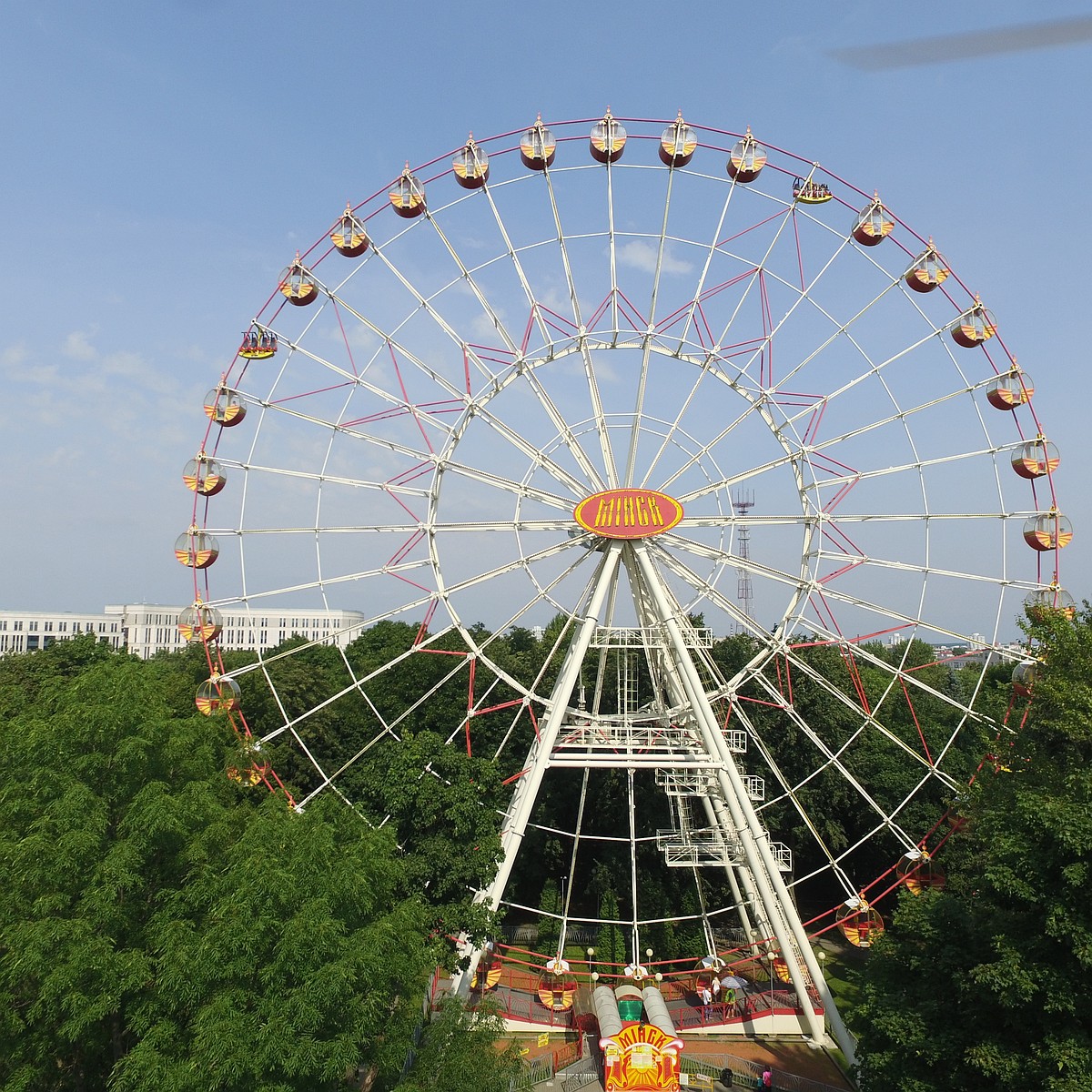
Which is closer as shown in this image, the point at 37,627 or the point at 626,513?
the point at 626,513

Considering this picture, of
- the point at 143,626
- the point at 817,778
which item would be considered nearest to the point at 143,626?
the point at 143,626

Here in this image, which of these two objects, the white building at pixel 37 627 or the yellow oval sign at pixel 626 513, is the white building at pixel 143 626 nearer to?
the white building at pixel 37 627

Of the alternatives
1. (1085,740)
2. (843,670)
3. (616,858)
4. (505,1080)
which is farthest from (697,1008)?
(843,670)

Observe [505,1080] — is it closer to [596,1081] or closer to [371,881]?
[371,881]

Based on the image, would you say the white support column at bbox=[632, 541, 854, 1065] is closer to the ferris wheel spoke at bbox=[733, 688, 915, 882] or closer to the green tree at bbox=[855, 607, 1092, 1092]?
the ferris wheel spoke at bbox=[733, 688, 915, 882]

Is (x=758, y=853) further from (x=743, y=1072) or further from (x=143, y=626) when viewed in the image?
(x=143, y=626)

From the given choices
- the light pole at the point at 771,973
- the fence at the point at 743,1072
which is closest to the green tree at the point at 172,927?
the fence at the point at 743,1072
